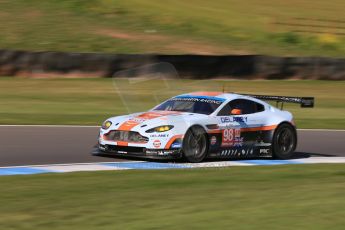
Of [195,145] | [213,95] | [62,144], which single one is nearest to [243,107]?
[213,95]

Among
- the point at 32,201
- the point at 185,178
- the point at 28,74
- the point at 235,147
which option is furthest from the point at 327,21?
the point at 32,201

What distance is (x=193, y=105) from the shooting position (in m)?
13.0

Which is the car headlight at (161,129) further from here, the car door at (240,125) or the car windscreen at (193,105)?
the car door at (240,125)

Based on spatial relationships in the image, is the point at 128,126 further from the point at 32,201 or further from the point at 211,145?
the point at 32,201

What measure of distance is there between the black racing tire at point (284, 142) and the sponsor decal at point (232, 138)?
803mm

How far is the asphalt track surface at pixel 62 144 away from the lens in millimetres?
12703

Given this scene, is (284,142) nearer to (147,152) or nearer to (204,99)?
(204,99)

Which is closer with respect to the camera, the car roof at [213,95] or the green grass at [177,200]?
the green grass at [177,200]

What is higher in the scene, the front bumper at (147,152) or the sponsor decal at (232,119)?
the sponsor decal at (232,119)

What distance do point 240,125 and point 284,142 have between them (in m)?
1.14

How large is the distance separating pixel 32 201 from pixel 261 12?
3596cm

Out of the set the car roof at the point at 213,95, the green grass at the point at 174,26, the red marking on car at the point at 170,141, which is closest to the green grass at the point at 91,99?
the car roof at the point at 213,95

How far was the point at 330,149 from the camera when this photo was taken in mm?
15430

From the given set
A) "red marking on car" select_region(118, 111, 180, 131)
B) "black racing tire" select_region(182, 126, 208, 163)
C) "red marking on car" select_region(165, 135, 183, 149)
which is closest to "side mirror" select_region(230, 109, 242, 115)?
"black racing tire" select_region(182, 126, 208, 163)
